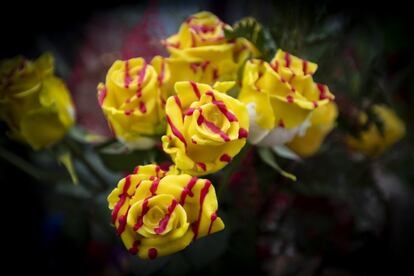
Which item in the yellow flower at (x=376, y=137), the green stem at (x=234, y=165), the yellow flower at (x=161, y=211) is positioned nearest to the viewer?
the yellow flower at (x=161, y=211)

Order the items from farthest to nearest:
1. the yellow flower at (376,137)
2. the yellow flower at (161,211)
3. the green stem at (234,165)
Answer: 1. the yellow flower at (376,137)
2. the green stem at (234,165)
3. the yellow flower at (161,211)

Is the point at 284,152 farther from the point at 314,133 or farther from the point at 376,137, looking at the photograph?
the point at 376,137

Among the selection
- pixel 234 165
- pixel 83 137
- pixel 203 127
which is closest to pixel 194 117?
pixel 203 127

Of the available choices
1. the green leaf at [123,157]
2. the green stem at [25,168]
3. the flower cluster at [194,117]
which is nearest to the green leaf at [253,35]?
the flower cluster at [194,117]

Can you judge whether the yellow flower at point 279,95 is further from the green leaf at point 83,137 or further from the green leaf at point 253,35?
the green leaf at point 83,137

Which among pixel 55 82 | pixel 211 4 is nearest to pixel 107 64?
pixel 55 82

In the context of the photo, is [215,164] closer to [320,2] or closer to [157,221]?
[157,221]
